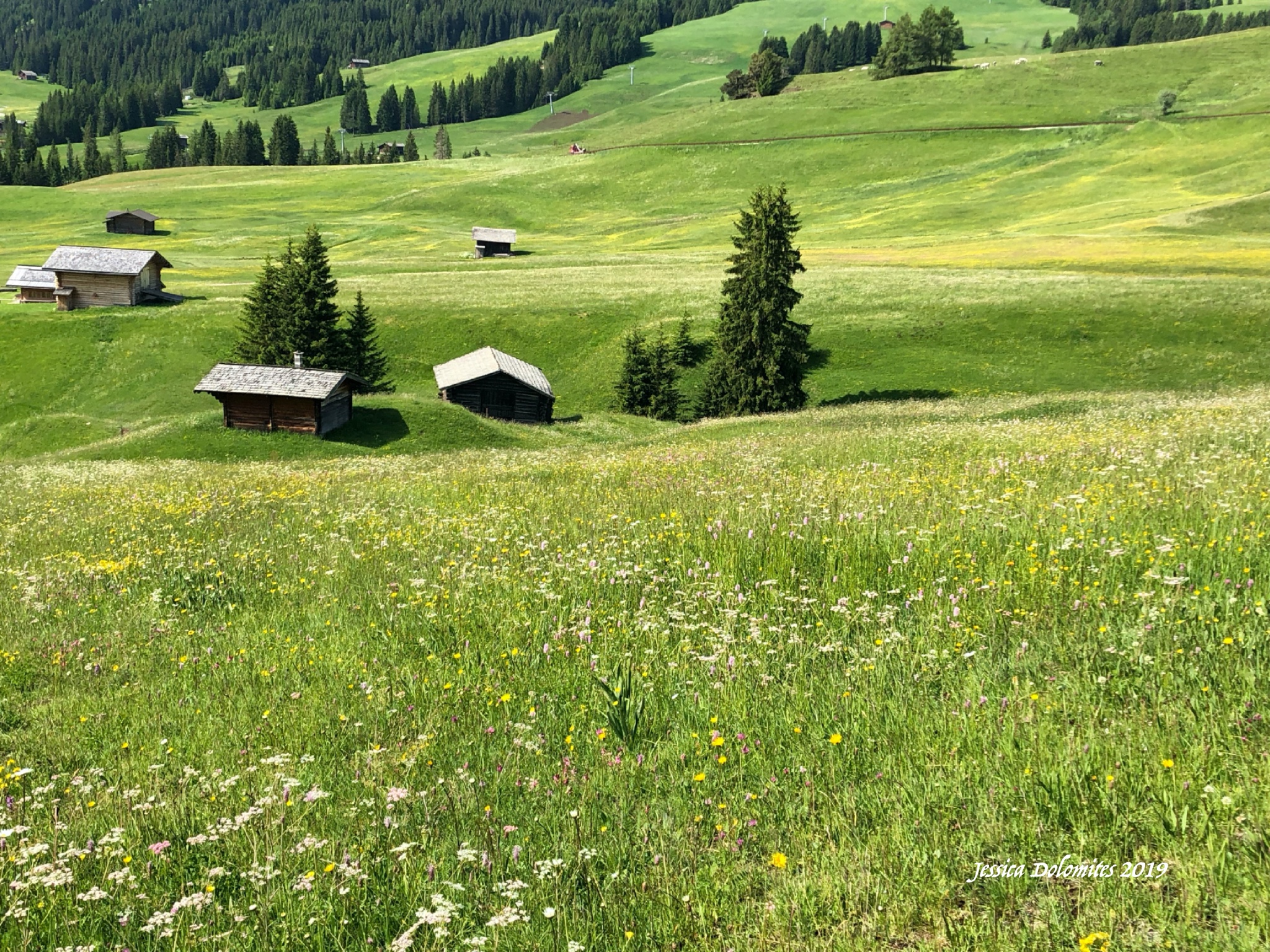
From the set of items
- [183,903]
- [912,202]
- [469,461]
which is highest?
[912,202]

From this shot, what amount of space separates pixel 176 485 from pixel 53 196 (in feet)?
603

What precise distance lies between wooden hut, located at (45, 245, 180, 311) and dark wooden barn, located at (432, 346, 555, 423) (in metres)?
41.2

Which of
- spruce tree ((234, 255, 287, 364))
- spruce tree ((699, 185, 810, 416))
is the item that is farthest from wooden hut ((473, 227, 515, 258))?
spruce tree ((699, 185, 810, 416))

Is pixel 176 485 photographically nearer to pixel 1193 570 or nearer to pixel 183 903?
pixel 183 903

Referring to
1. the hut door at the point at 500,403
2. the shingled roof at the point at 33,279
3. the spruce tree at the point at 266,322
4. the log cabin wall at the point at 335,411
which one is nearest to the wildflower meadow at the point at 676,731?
the log cabin wall at the point at 335,411

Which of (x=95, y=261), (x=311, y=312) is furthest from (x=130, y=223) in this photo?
(x=311, y=312)

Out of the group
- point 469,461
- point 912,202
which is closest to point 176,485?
point 469,461

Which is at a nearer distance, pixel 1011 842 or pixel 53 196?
pixel 1011 842

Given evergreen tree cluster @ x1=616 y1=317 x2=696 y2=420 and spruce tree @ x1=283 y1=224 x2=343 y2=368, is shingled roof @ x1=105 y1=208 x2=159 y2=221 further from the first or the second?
evergreen tree cluster @ x1=616 y1=317 x2=696 y2=420

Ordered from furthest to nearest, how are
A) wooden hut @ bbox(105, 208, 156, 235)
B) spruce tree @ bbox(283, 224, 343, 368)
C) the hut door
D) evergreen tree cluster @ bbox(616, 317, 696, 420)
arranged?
1. wooden hut @ bbox(105, 208, 156, 235)
2. evergreen tree cluster @ bbox(616, 317, 696, 420)
3. spruce tree @ bbox(283, 224, 343, 368)
4. the hut door

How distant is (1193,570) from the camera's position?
6.80 m

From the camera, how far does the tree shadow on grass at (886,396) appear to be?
56250 millimetres

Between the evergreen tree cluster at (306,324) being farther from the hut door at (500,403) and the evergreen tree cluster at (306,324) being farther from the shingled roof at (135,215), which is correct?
the shingled roof at (135,215)

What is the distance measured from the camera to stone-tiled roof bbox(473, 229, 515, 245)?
11857 cm
